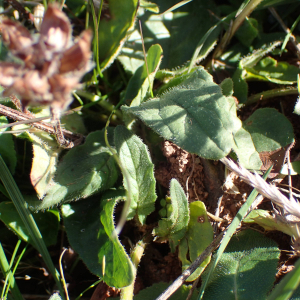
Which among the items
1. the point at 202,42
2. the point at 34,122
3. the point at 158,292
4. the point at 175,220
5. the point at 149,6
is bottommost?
the point at 158,292

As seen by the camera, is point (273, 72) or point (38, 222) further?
point (273, 72)

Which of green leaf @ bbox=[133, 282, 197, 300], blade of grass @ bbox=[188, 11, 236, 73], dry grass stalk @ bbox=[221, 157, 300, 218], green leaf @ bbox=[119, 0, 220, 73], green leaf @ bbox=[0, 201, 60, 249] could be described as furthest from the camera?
green leaf @ bbox=[119, 0, 220, 73]

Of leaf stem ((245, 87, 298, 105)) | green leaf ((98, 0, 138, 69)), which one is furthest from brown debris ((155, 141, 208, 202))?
green leaf ((98, 0, 138, 69))

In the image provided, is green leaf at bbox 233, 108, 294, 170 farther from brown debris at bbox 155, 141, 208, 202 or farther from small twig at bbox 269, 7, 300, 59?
small twig at bbox 269, 7, 300, 59

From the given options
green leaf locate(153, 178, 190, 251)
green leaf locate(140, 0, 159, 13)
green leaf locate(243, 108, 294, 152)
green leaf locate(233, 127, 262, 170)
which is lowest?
green leaf locate(153, 178, 190, 251)

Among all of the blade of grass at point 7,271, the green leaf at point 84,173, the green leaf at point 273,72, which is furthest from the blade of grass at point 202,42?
the blade of grass at point 7,271

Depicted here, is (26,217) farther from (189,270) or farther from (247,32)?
(247,32)

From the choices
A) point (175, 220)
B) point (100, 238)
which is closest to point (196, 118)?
point (175, 220)
